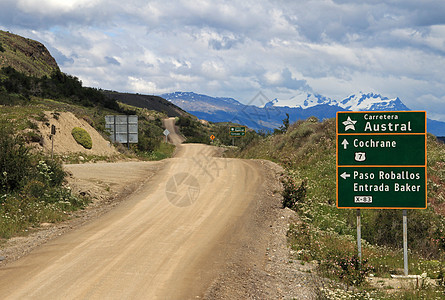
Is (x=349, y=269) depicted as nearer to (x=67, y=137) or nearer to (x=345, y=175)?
(x=345, y=175)

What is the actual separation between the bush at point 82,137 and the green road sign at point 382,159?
104ft

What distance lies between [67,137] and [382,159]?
32.5 metres

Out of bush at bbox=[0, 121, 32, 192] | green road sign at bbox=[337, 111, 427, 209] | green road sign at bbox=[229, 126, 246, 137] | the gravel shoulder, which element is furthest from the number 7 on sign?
green road sign at bbox=[229, 126, 246, 137]

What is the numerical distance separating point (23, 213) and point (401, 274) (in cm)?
1294

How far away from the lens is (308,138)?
123 ft

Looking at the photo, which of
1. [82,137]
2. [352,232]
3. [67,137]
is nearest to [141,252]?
[352,232]

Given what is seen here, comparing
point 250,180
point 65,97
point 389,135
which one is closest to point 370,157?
point 389,135

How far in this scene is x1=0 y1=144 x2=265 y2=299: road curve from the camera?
8711 millimetres

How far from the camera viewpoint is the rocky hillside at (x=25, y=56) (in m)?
107

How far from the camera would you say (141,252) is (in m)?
11.5

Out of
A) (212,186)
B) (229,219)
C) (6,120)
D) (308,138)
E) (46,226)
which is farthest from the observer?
(308,138)

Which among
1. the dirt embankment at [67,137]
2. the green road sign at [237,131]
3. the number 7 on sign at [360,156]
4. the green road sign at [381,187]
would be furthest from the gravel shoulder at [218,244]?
the green road sign at [237,131]

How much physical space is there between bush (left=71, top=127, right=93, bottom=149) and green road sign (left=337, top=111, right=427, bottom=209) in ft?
104

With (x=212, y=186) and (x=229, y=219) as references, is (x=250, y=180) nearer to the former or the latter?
(x=212, y=186)
